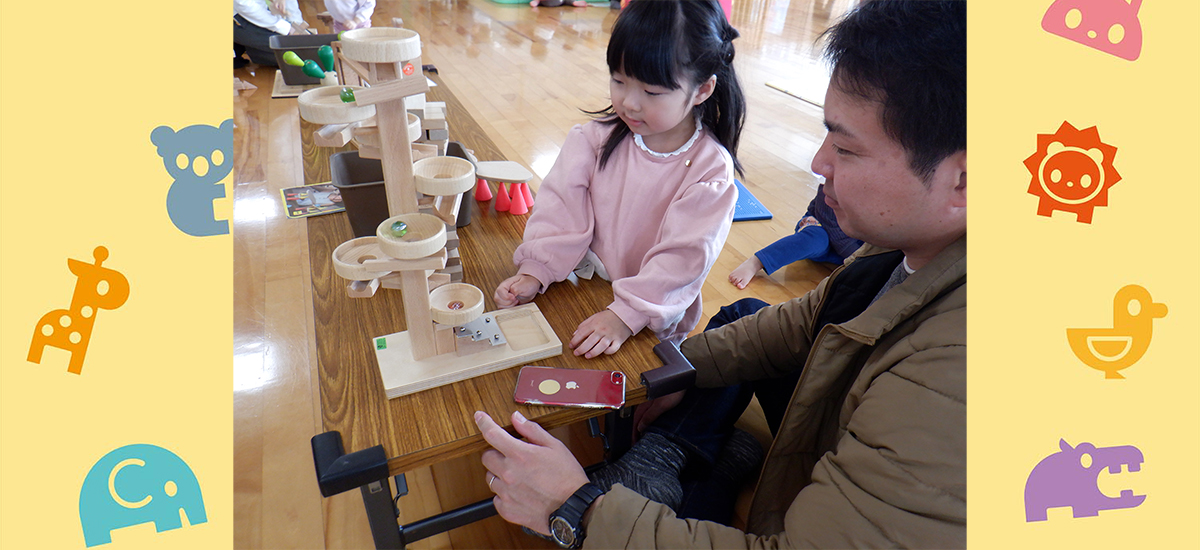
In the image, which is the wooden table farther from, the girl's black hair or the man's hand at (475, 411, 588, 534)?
the girl's black hair

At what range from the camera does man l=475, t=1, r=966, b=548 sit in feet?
1.81

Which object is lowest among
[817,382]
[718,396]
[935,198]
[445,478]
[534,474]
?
[445,478]

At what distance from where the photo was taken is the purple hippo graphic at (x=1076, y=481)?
68cm

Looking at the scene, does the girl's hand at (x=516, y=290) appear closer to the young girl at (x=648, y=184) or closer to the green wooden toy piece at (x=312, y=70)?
the young girl at (x=648, y=184)

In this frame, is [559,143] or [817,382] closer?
[817,382]

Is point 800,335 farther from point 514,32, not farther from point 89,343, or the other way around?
point 514,32

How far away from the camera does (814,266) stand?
1.87 m

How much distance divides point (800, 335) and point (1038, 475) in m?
0.33

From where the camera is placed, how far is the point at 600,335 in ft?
2.87

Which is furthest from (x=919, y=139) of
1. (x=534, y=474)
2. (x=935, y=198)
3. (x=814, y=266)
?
(x=814, y=266)

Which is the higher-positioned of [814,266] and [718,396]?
[718,396]

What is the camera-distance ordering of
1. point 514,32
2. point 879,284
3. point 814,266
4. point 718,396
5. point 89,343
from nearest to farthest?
1. point 89,343
2. point 879,284
3. point 718,396
4. point 814,266
5. point 514,32

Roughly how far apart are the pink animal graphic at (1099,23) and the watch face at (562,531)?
0.80 m

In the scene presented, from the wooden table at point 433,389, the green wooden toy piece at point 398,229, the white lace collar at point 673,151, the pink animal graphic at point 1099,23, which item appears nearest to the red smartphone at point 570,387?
the wooden table at point 433,389
